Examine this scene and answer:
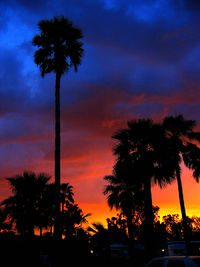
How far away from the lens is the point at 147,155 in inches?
909

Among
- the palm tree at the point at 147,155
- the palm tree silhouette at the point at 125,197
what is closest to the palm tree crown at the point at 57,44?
the palm tree at the point at 147,155

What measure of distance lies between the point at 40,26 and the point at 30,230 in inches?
723

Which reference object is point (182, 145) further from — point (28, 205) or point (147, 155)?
point (28, 205)

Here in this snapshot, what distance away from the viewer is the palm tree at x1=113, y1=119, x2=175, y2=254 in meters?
22.1

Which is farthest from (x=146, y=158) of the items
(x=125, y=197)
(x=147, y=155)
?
(x=125, y=197)

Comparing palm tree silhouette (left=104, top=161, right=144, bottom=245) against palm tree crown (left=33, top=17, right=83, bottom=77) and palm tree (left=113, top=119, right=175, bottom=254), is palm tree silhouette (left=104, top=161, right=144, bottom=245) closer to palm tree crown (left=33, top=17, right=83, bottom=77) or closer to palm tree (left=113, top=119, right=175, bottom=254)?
palm tree (left=113, top=119, right=175, bottom=254)

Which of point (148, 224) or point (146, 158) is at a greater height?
point (146, 158)

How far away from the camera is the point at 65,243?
18.0 m

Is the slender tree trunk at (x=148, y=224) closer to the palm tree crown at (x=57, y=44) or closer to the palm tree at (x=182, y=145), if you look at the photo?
the palm tree at (x=182, y=145)

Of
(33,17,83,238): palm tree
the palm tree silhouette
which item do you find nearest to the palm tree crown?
(33,17,83,238): palm tree

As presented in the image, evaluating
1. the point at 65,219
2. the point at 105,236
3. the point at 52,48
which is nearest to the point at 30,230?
the point at 105,236

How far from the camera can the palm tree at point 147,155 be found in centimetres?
2209

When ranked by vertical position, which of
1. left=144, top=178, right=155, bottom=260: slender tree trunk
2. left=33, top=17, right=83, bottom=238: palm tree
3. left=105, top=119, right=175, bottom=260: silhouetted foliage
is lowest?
left=144, top=178, right=155, bottom=260: slender tree trunk

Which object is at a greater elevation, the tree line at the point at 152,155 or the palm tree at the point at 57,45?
the palm tree at the point at 57,45
